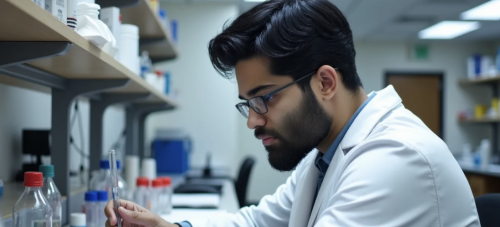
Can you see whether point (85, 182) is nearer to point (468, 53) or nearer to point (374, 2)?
point (374, 2)

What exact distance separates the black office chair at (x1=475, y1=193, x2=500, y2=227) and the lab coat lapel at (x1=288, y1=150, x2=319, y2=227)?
43cm

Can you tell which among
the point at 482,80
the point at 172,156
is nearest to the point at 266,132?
the point at 172,156

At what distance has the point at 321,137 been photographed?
1209mm

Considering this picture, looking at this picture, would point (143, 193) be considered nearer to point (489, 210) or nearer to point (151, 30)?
point (151, 30)

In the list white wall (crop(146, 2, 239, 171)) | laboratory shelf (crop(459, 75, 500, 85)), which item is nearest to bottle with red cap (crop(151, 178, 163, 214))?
white wall (crop(146, 2, 239, 171))

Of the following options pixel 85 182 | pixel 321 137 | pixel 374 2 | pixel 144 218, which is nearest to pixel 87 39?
pixel 144 218

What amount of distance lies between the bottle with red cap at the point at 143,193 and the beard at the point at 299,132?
2.82 ft

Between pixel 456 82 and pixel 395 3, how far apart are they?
2398 millimetres

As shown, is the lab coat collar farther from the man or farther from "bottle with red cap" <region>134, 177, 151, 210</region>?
"bottle with red cap" <region>134, 177, 151, 210</region>

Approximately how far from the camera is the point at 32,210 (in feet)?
3.66

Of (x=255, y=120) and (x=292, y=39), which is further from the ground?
(x=292, y=39)

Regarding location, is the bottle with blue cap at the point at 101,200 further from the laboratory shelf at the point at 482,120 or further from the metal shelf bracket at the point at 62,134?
the laboratory shelf at the point at 482,120

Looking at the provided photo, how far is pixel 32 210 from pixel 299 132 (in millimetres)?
665

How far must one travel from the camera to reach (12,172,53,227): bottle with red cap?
43.4 inches
